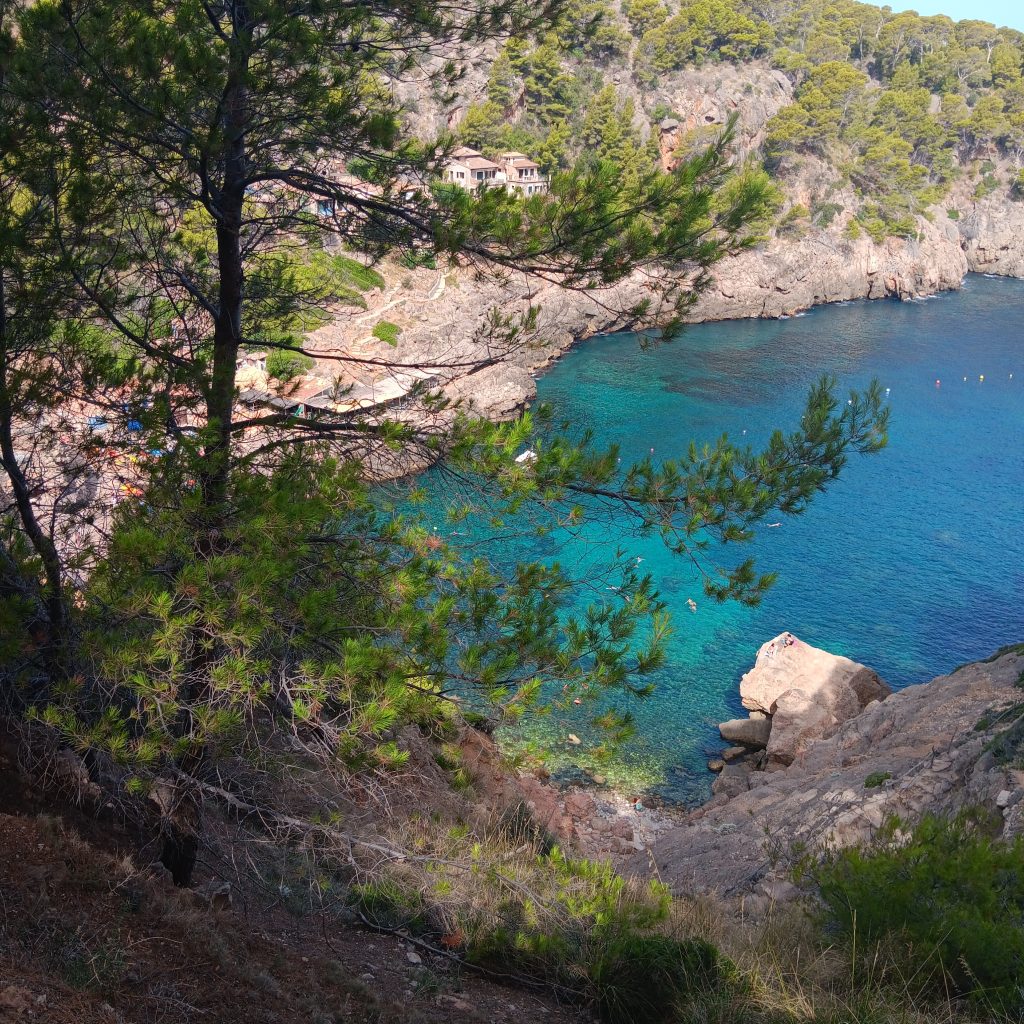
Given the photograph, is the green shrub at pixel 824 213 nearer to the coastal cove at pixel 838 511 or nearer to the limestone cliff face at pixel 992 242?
the coastal cove at pixel 838 511

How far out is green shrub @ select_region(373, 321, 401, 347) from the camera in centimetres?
3738

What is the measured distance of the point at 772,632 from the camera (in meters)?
24.3

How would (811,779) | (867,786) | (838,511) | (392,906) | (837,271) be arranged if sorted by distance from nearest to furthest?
(392,906), (867,786), (811,779), (838,511), (837,271)

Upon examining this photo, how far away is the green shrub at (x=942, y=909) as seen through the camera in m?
4.73

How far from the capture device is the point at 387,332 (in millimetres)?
37625

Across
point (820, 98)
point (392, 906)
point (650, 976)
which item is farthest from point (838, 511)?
point (820, 98)

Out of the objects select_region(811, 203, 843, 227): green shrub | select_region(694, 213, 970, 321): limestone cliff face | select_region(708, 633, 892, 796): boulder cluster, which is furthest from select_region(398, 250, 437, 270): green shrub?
select_region(811, 203, 843, 227): green shrub

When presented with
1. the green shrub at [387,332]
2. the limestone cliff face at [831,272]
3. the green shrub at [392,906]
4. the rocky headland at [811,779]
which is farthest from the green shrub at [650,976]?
the limestone cliff face at [831,272]

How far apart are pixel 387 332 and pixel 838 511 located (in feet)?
63.3

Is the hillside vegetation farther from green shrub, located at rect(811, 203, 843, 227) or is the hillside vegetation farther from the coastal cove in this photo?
the coastal cove

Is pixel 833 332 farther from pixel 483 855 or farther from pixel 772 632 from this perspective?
pixel 483 855

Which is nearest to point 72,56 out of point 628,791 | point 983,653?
point 628,791

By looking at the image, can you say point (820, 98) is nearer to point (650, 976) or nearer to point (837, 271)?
point (837, 271)

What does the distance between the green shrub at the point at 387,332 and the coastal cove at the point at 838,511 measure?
6718 millimetres
